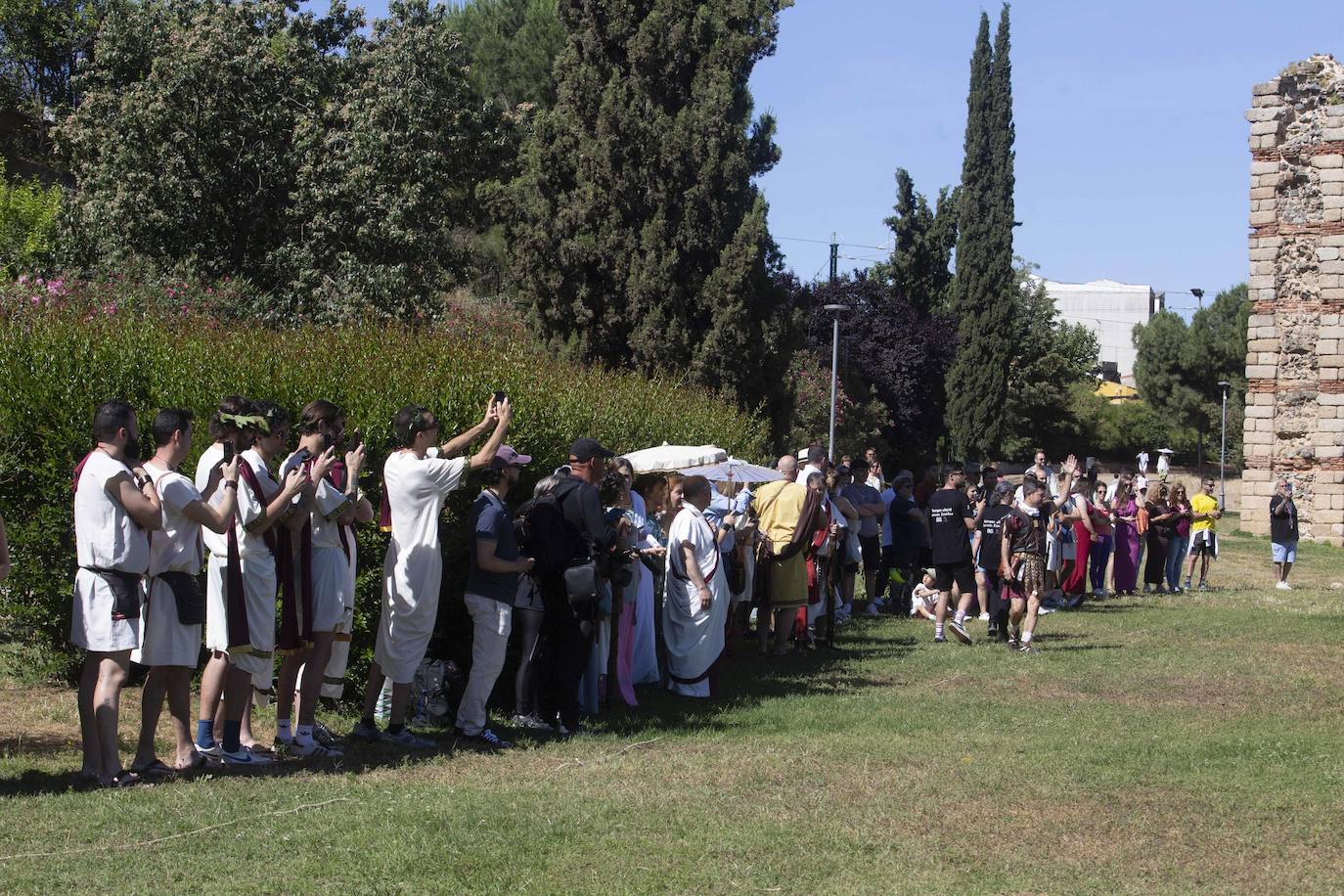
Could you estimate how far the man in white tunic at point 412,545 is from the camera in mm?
9195

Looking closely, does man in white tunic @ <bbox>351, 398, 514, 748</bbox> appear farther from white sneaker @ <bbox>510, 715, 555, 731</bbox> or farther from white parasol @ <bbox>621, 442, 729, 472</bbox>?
white parasol @ <bbox>621, 442, 729, 472</bbox>

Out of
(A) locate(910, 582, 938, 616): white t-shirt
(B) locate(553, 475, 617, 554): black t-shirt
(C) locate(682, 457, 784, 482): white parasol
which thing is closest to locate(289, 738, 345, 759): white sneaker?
(B) locate(553, 475, 617, 554): black t-shirt

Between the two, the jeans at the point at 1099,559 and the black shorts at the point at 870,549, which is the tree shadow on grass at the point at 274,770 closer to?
the black shorts at the point at 870,549

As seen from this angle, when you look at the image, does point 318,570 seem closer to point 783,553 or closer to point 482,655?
point 482,655

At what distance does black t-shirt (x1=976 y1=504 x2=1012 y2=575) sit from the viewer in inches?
626

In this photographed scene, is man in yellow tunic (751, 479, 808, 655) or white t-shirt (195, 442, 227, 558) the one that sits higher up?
white t-shirt (195, 442, 227, 558)

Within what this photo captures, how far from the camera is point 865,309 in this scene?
2360 inches

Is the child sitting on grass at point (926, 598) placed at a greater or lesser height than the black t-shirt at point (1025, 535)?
lesser

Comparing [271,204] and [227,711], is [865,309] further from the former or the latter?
[227,711]

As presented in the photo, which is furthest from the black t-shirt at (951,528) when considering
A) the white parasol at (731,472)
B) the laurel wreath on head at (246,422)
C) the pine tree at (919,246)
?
the pine tree at (919,246)

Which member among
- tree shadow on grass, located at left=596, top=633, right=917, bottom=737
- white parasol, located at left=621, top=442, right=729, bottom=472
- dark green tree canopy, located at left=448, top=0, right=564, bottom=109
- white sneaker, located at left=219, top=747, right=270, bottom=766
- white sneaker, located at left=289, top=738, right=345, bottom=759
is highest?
dark green tree canopy, located at left=448, top=0, right=564, bottom=109

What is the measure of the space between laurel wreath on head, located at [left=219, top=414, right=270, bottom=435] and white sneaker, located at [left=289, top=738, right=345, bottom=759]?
1.99 m

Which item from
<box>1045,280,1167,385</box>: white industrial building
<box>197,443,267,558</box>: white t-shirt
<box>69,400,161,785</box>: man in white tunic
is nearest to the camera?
<box>69,400,161,785</box>: man in white tunic

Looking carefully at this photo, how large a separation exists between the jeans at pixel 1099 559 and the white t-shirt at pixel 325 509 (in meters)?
16.0
